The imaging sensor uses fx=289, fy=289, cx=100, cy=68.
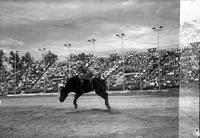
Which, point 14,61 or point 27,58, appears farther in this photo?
point 27,58

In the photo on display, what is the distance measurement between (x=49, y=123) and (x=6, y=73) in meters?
37.0

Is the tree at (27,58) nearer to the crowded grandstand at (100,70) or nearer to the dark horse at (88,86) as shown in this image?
the crowded grandstand at (100,70)

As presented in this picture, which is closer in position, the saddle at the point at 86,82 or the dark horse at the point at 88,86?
the dark horse at the point at 88,86

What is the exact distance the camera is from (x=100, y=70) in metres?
38.4

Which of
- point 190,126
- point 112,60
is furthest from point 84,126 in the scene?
point 112,60

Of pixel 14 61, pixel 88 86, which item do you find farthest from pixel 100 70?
pixel 88 86

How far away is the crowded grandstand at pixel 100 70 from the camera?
3114cm

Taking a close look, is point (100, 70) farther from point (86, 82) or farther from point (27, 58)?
point (86, 82)

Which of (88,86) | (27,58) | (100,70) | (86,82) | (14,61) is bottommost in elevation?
(88,86)

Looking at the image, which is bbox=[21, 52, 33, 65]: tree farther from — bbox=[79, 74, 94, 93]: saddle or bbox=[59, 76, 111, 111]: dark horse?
bbox=[79, 74, 94, 93]: saddle

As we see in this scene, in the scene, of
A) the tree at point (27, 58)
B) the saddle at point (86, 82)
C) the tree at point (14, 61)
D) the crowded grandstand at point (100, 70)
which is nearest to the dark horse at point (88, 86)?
the saddle at point (86, 82)

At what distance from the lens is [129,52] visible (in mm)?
40125

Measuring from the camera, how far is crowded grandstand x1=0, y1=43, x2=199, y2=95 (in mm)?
31141

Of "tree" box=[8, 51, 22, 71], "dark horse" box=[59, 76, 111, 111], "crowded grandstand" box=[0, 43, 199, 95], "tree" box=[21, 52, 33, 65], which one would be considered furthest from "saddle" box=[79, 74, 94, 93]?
"tree" box=[21, 52, 33, 65]
